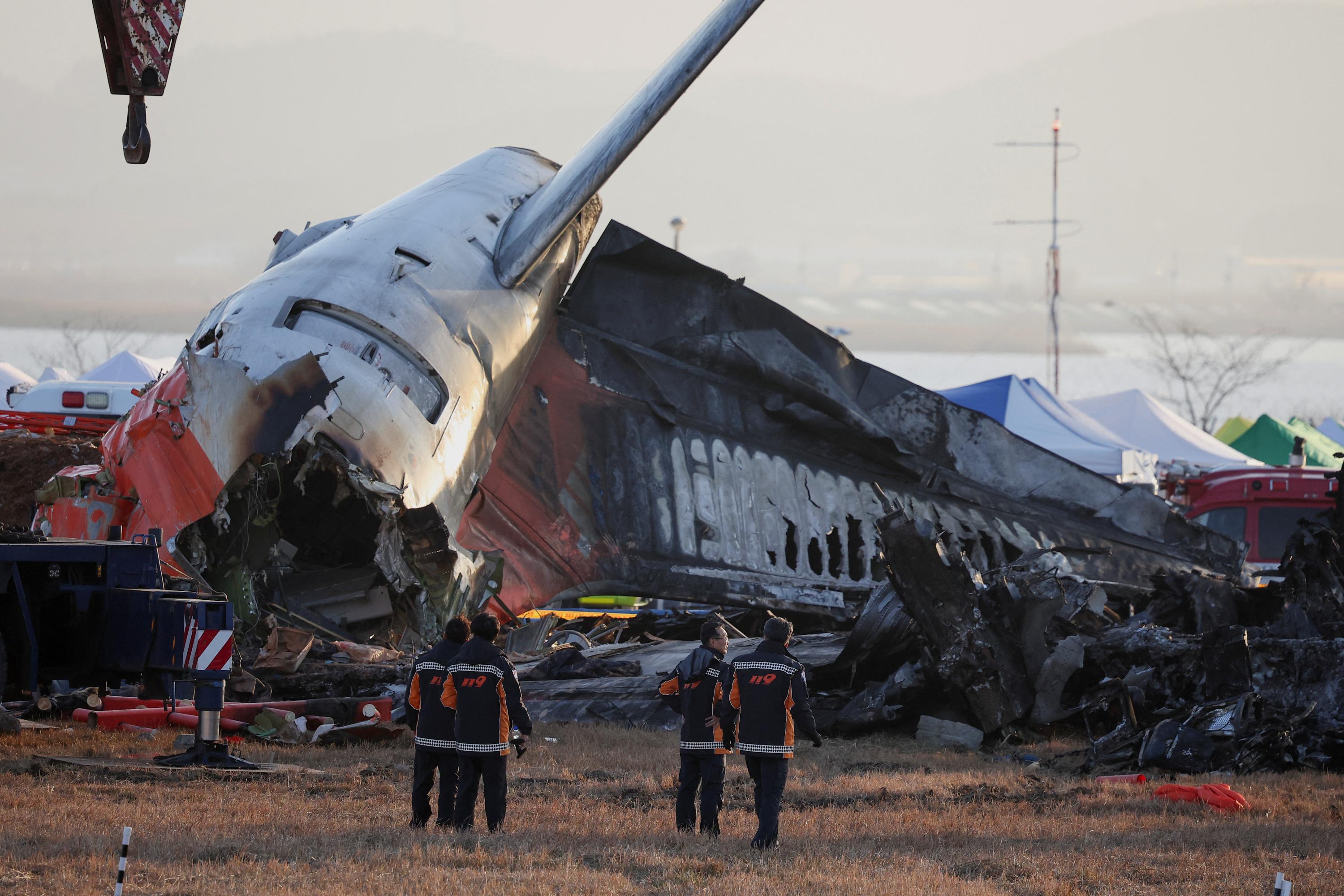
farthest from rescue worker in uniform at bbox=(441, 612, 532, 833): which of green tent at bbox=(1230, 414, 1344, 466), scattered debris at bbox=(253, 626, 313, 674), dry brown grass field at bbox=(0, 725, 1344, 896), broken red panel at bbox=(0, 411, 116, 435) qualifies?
green tent at bbox=(1230, 414, 1344, 466)

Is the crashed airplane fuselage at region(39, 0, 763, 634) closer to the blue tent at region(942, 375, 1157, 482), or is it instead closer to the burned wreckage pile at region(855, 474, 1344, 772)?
the burned wreckage pile at region(855, 474, 1344, 772)

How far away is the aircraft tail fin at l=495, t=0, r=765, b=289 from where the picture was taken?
1791cm

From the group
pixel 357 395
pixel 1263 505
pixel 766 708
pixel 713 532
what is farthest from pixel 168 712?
pixel 1263 505

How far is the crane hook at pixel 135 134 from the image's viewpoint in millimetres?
11078

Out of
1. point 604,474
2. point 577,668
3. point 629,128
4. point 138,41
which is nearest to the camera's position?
point 138,41

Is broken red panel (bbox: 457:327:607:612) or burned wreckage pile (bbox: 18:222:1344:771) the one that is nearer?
burned wreckage pile (bbox: 18:222:1344:771)

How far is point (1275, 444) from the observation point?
43.6 metres

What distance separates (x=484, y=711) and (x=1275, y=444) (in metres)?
40.4

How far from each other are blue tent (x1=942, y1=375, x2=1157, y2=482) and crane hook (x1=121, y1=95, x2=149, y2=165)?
2273 centimetres

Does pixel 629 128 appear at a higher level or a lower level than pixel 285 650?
higher

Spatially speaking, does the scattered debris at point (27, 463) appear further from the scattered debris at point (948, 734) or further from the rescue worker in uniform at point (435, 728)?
the rescue worker in uniform at point (435, 728)

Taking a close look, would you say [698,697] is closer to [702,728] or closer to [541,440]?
[702,728]

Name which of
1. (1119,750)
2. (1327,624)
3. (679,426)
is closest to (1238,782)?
(1119,750)

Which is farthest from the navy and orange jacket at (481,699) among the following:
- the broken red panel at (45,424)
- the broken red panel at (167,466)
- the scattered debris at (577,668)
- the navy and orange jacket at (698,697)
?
the broken red panel at (45,424)
